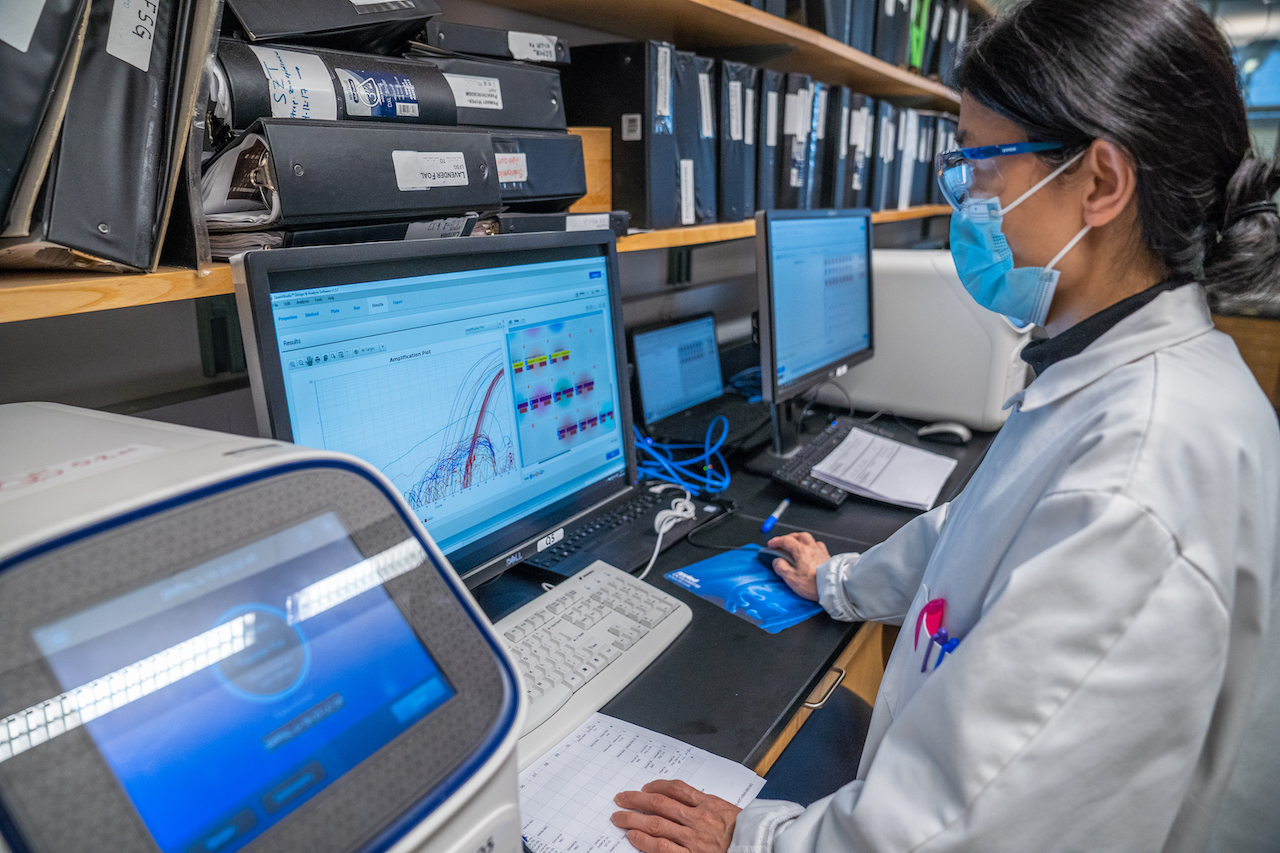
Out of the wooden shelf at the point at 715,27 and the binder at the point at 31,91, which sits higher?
the wooden shelf at the point at 715,27

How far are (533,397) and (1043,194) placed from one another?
0.63 m

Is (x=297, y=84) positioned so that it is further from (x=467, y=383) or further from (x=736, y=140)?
Answer: (x=736, y=140)

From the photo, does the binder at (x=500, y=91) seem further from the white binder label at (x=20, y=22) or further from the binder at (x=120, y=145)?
the white binder label at (x=20, y=22)

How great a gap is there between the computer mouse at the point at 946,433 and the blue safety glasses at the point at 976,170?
0.97 m

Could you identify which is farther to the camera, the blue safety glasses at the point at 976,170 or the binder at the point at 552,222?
the binder at the point at 552,222

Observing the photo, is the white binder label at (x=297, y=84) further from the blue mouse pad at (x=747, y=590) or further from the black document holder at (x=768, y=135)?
the black document holder at (x=768, y=135)

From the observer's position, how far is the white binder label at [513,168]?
98 centimetres

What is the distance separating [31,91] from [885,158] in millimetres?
2142

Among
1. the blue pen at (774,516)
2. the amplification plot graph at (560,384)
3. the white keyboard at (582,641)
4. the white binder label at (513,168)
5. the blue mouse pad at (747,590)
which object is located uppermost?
the white binder label at (513,168)

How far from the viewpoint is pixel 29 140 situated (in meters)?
0.56

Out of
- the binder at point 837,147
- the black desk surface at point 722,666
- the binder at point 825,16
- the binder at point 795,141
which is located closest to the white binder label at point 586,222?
the black desk surface at point 722,666

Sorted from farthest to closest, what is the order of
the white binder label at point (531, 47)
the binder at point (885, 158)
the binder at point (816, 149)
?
the binder at point (885, 158) < the binder at point (816, 149) < the white binder label at point (531, 47)

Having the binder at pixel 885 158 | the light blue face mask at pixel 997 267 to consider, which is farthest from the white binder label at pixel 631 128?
the binder at pixel 885 158

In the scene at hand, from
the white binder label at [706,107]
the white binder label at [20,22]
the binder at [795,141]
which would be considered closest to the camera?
the white binder label at [20,22]
